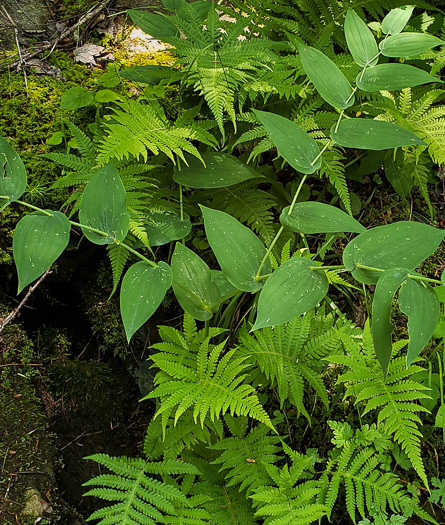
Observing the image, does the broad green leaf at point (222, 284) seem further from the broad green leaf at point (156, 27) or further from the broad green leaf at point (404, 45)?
the broad green leaf at point (156, 27)

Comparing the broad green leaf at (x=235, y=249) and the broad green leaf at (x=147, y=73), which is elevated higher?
the broad green leaf at (x=147, y=73)

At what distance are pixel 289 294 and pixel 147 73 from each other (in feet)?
5.48

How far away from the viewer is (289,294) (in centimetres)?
140

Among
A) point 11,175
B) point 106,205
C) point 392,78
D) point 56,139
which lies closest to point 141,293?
point 106,205

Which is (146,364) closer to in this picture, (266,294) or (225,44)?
(266,294)

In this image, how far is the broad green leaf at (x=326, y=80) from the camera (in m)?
1.53

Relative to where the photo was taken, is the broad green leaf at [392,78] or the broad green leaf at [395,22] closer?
the broad green leaf at [392,78]

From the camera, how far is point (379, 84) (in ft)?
5.10

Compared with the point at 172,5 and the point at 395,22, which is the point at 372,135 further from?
the point at 172,5

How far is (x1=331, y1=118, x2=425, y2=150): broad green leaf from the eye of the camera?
1470mm

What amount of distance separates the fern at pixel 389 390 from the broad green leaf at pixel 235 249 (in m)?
0.80

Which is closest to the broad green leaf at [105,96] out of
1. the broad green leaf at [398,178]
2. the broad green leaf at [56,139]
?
the broad green leaf at [56,139]

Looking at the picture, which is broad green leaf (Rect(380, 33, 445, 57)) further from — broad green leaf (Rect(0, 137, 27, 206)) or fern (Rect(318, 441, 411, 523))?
fern (Rect(318, 441, 411, 523))

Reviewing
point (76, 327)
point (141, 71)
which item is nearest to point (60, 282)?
point (76, 327)
